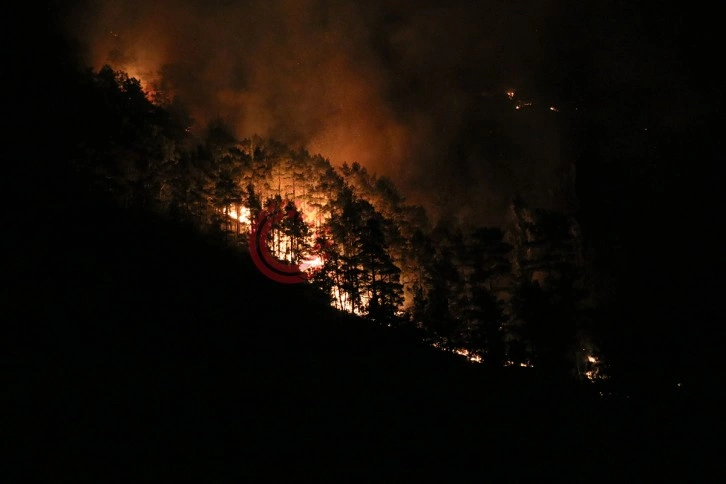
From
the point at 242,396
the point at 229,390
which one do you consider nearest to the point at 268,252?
the point at 229,390

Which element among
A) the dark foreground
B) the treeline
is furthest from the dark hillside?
the treeline

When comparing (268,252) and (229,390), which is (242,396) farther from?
(268,252)

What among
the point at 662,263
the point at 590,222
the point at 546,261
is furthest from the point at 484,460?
the point at 590,222

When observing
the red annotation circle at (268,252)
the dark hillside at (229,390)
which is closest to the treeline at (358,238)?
the red annotation circle at (268,252)

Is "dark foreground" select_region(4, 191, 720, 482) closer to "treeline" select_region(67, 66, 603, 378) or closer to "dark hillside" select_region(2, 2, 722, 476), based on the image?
"dark hillside" select_region(2, 2, 722, 476)

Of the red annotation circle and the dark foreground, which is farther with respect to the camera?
the red annotation circle

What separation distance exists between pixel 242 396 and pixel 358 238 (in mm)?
26800

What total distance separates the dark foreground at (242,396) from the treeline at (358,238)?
3.99 metres

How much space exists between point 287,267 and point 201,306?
1652 cm

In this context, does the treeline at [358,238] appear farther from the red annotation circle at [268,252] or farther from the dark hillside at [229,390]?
the dark hillside at [229,390]

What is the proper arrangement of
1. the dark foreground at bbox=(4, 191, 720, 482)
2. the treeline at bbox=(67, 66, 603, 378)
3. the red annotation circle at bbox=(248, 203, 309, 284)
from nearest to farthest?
the dark foreground at bbox=(4, 191, 720, 482) → the treeline at bbox=(67, 66, 603, 378) → the red annotation circle at bbox=(248, 203, 309, 284)

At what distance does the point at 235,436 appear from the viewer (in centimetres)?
1290

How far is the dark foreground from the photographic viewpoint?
11805 millimetres

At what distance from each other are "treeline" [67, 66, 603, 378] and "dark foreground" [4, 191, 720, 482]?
3992 millimetres
